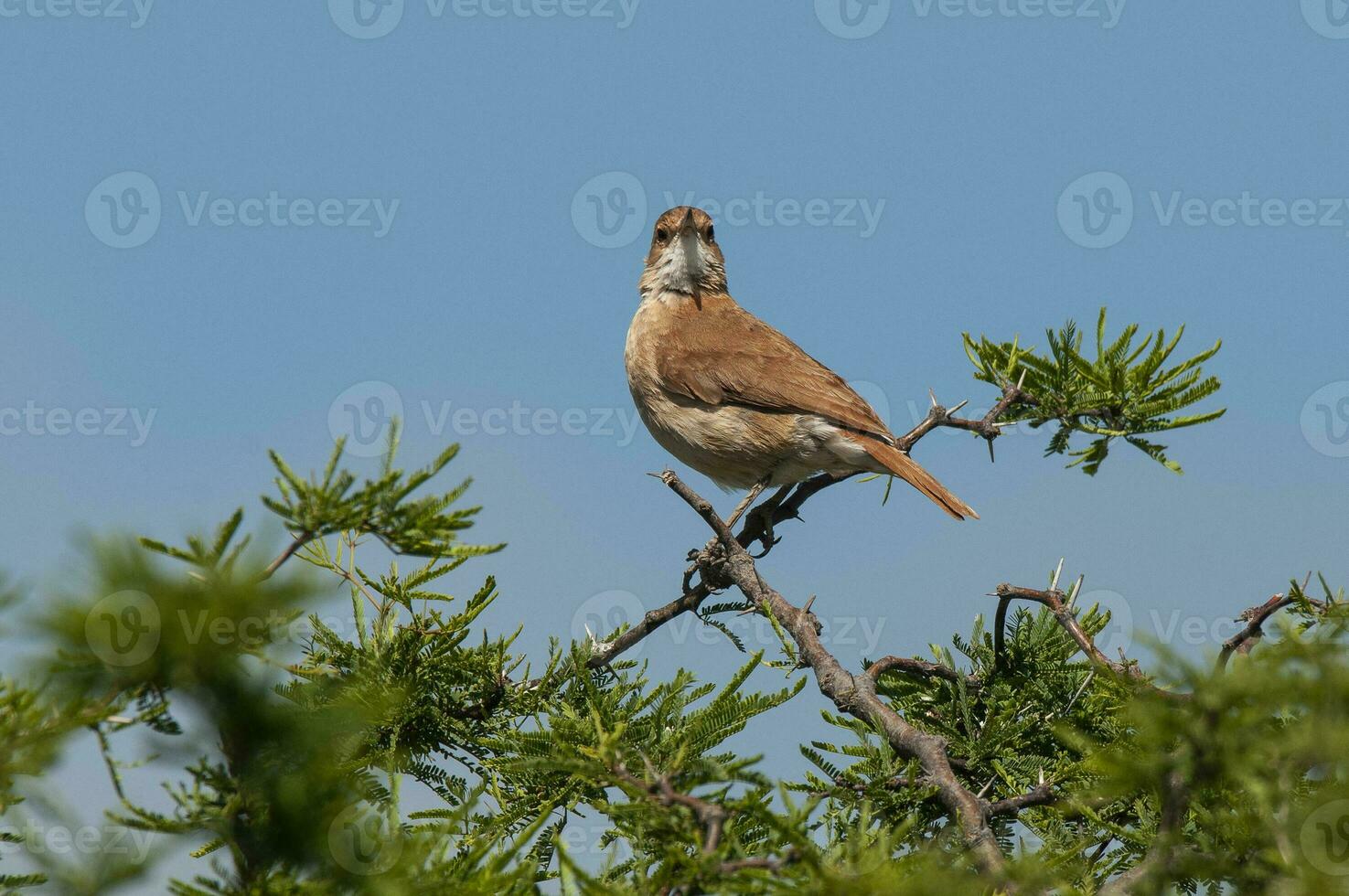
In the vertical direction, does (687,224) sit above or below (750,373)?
above

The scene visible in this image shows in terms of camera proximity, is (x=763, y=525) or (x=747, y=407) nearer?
(x=763, y=525)

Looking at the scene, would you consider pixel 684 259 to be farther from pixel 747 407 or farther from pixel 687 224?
pixel 747 407

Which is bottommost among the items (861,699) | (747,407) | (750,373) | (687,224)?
(861,699)

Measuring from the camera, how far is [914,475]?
20.8 ft

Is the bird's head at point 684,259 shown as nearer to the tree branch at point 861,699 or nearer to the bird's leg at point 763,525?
the bird's leg at point 763,525

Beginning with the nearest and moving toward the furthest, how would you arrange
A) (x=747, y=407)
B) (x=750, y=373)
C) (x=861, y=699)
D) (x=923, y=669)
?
(x=861, y=699), (x=923, y=669), (x=747, y=407), (x=750, y=373)

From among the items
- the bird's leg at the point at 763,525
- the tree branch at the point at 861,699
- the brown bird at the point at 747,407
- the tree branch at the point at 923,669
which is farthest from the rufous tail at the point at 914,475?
the tree branch at the point at 923,669

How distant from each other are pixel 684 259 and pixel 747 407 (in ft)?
5.71

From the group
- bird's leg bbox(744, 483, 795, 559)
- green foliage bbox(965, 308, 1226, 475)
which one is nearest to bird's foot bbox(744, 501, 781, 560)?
bird's leg bbox(744, 483, 795, 559)

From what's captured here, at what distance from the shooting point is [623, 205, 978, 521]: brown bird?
21.9ft

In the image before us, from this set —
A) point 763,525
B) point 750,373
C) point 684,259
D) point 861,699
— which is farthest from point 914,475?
point 861,699

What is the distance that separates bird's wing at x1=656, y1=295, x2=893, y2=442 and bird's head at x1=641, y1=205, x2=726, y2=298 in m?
0.43

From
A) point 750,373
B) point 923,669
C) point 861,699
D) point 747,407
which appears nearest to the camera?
point 861,699

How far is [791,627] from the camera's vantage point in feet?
12.8
